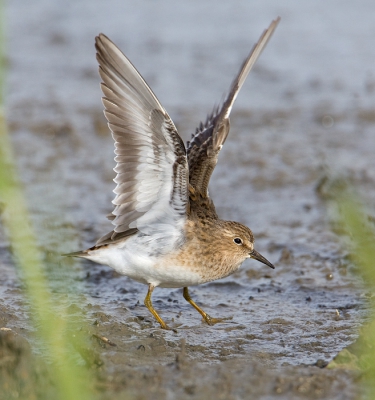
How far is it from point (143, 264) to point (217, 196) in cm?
327

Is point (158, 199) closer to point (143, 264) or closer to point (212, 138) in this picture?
point (143, 264)

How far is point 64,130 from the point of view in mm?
10891

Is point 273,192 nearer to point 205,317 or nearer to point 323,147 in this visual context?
point 323,147

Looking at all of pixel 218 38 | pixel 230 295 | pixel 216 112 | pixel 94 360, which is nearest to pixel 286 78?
pixel 218 38

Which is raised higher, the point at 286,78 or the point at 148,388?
the point at 286,78

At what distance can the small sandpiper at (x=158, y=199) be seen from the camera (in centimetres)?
566

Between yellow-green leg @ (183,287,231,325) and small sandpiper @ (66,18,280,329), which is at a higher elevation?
small sandpiper @ (66,18,280,329)

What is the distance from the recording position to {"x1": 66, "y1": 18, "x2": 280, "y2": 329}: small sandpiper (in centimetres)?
566

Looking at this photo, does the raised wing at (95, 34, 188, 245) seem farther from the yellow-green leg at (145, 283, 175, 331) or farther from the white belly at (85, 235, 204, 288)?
the yellow-green leg at (145, 283, 175, 331)

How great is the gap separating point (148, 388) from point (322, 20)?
11.6 metres

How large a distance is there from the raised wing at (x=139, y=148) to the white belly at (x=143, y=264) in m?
0.25

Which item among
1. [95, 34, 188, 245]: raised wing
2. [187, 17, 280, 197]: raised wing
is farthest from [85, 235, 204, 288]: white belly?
[187, 17, 280, 197]: raised wing

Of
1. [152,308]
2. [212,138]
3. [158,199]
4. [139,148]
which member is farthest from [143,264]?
[212,138]

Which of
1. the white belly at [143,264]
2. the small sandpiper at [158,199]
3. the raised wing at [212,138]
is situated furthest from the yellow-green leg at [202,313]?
the raised wing at [212,138]
